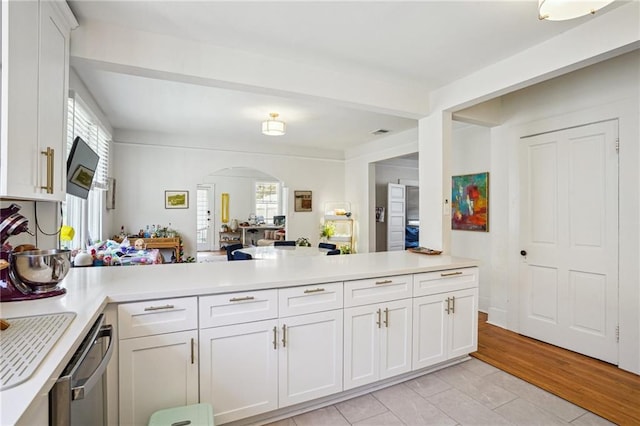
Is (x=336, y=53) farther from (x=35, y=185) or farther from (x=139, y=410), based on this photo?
(x=139, y=410)

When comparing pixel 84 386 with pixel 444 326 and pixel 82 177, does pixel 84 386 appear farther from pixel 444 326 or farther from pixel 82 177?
pixel 444 326

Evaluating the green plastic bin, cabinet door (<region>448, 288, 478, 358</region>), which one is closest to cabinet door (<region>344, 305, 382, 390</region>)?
cabinet door (<region>448, 288, 478, 358</region>)

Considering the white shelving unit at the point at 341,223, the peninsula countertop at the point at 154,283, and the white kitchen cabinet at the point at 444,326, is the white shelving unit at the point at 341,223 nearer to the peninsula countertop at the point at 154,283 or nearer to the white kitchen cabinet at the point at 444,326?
the peninsula countertop at the point at 154,283

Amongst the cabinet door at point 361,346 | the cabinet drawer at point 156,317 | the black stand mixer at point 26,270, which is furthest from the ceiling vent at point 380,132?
the black stand mixer at point 26,270

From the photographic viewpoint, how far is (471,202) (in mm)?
4316

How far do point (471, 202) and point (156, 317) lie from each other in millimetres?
4023

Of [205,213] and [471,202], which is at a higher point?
[471,202]

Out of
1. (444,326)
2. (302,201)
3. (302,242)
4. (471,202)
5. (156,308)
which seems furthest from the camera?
(302,201)

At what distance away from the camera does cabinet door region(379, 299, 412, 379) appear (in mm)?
2264

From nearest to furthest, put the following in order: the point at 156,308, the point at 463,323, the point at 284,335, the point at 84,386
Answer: the point at 84,386 → the point at 156,308 → the point at 284,335 → the point at 463,323

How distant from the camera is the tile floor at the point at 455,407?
6.55ft

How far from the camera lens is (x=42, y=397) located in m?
0.81

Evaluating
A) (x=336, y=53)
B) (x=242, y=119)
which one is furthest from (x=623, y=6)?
(x=242, y=119)

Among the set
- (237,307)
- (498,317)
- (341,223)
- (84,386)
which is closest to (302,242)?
(341,223)
